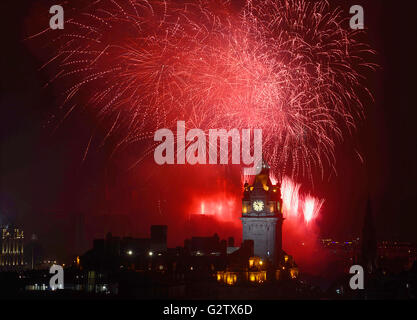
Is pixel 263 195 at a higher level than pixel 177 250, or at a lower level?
higher
